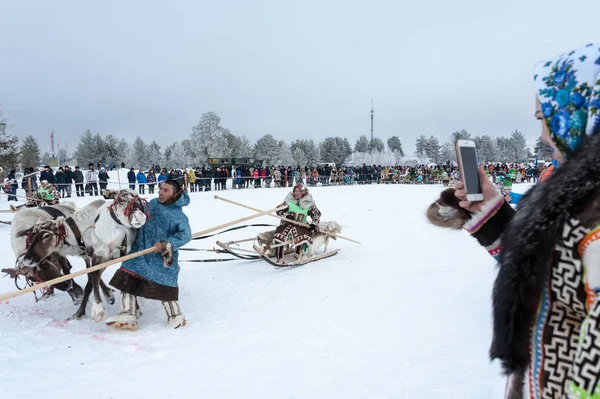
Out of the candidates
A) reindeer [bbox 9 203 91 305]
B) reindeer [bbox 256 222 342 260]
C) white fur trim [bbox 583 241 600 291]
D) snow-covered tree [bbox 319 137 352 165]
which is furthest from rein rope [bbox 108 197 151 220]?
snow-covered tree [bbox 319 137 352 165]

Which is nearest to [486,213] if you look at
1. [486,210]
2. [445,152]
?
[486,210]

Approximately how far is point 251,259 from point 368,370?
15.4 ft

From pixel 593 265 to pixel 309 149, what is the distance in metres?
83.2

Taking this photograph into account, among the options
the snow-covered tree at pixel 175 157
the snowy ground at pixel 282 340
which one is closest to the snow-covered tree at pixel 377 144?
the snow-covered tree at pixel 175 157

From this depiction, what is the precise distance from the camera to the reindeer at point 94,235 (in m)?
4.23

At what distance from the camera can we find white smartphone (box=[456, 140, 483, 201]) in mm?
1371

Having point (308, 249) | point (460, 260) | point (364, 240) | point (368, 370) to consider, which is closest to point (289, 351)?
point (368, 370)

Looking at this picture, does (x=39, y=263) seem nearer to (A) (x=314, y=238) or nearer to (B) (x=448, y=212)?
(A) (x=314, y=238)

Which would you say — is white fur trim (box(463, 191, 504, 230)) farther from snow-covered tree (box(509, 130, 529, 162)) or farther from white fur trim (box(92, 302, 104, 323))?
snow-covered tree (box(509, 130, 529, 162))

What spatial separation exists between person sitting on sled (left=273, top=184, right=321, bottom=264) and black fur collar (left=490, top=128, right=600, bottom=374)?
Result: 610 centimetres

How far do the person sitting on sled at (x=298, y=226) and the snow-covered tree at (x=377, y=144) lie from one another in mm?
92131

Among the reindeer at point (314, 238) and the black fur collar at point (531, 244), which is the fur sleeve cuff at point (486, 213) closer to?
the black fur collar at point (531, 244)

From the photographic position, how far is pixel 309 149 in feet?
274

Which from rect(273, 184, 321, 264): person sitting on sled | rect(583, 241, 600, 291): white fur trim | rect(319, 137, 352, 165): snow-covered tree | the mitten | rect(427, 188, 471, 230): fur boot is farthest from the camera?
rect(319, 137, 352, 165): snow-covered tree
